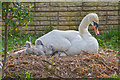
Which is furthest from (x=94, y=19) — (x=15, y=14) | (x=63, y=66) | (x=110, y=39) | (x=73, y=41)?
(x=110, y=39)

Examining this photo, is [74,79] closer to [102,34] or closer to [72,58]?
[72,58]

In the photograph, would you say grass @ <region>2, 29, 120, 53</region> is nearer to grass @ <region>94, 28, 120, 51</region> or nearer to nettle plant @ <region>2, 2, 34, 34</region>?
grass @ <region>94, 28, 120, 51</region>

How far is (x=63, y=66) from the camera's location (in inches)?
120

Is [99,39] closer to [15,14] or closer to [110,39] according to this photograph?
[110,39]

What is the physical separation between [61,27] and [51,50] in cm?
161

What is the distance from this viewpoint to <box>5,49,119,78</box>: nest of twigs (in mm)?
2910

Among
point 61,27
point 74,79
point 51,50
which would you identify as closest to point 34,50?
point 51,50

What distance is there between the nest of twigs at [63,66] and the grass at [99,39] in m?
1.11

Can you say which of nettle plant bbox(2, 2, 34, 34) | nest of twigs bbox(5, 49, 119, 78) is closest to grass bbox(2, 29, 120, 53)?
nest of twigs bbox(5, 49, 119, 78)

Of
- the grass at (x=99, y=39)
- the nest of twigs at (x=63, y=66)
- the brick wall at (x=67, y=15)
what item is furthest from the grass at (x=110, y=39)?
the nest of twigs at (x=63, y=66)

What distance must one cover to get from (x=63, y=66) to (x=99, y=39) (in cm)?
194

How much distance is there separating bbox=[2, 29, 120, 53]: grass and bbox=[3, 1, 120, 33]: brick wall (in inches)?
5.8

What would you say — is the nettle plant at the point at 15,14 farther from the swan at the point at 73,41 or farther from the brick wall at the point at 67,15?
the brick wall at the point at 67,15

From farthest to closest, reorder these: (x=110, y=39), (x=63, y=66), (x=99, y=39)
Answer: (x=110, y=39) < (x=99, y=39) < (x=63, y=66)
